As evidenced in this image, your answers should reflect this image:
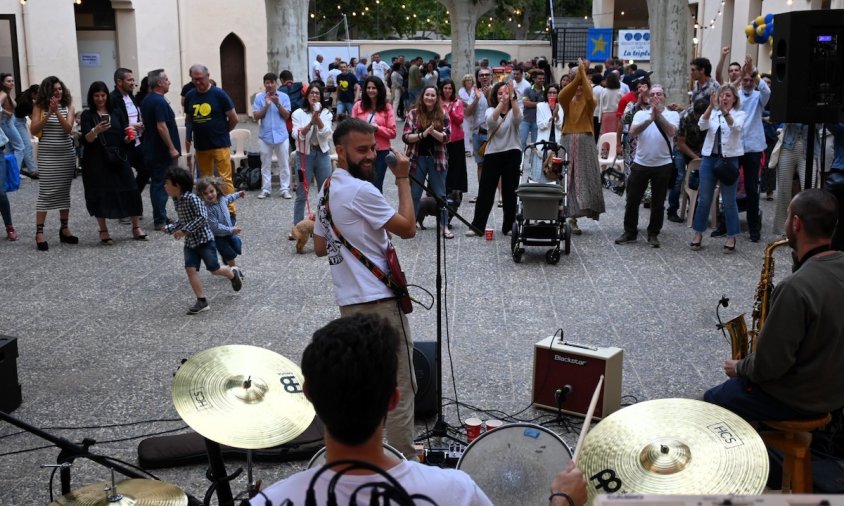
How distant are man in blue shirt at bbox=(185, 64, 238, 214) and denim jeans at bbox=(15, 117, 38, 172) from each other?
5342mm

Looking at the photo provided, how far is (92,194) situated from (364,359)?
9.20m

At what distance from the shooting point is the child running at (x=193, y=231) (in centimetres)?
810

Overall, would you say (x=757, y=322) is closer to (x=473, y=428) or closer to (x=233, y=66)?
(x=473, y=428)

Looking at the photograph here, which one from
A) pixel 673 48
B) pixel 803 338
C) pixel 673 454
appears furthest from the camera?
pixel 673 48

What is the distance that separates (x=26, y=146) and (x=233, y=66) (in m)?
12.4

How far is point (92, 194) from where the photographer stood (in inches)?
418

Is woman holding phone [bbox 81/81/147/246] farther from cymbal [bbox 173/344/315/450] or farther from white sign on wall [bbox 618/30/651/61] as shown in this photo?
white sign on wall [bbox 618/30/651/61]

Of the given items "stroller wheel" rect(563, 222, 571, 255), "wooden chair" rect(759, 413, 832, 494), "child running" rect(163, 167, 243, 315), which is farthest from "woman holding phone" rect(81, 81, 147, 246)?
"wooden chair" rect(759, 413, 832, 494)

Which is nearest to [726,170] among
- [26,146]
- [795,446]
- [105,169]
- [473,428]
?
[473,428]

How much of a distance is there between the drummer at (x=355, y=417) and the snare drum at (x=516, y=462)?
1.75 m

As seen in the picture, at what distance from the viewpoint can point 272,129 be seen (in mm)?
13930

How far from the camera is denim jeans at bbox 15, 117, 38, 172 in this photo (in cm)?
1551

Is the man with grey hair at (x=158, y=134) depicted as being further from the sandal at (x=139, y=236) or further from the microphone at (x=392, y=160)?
the microphone at (x=392, y=160)

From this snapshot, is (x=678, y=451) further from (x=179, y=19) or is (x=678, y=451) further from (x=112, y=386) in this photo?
(x=179, y=19)
